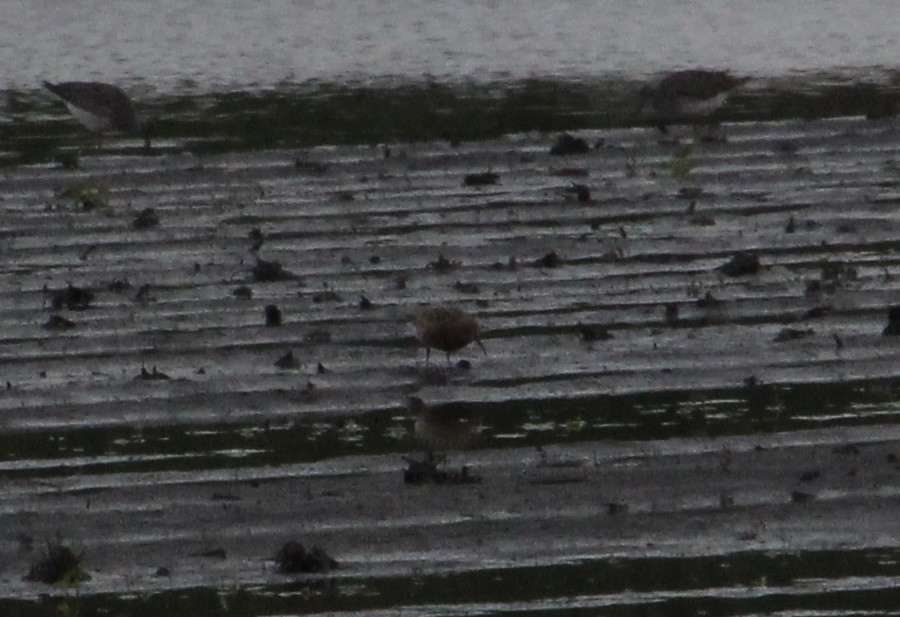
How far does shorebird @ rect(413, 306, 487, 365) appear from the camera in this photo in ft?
30.9

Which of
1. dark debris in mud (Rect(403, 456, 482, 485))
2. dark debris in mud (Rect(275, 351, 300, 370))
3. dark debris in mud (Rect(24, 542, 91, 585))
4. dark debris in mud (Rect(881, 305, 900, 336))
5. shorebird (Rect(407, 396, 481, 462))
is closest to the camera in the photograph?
dark debris in mud (Rect(24, 542, 91, 585))

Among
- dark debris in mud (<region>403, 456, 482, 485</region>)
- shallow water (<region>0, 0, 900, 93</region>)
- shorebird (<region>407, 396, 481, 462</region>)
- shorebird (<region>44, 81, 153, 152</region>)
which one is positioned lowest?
dark debris in mud (<region>403, 456, 482, 485</region>)

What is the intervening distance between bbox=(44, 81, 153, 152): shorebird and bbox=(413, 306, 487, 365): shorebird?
6.86 meters

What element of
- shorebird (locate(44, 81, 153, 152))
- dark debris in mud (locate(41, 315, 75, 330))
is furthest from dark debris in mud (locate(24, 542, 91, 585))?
shorebird (locate(44, 81, 153, 152))

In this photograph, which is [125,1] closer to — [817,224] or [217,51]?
[217,51]

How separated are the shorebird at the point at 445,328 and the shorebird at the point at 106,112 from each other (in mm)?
6859

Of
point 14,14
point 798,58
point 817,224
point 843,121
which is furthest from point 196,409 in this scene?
point 14,14

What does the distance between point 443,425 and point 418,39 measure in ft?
52.7

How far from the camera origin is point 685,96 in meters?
16.5

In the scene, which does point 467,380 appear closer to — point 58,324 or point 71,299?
point 58,324

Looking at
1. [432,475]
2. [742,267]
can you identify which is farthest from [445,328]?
[742,267]

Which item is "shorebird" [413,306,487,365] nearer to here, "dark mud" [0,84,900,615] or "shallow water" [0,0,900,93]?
"dark mud" [0,84,900,615]

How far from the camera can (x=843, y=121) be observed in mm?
16125

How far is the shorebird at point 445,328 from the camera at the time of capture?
9406mm
